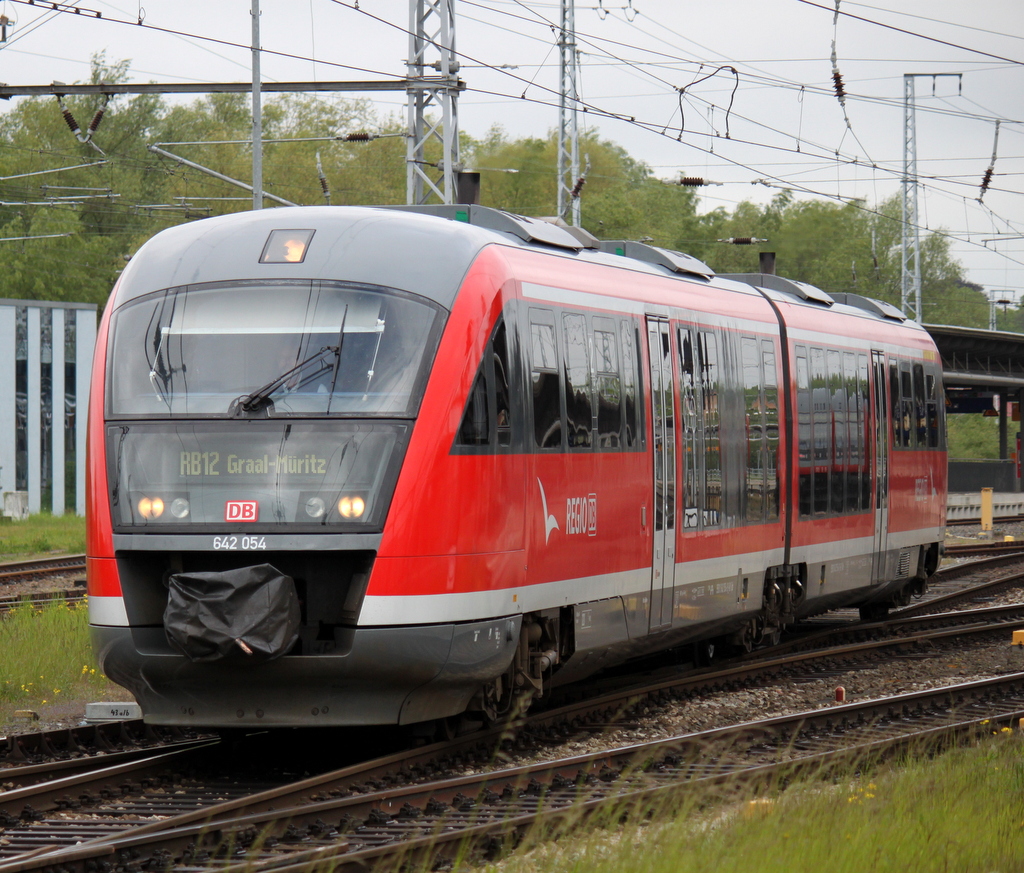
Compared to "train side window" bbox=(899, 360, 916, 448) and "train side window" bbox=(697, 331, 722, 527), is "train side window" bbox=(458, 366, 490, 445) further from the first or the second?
"train side window" bbox=(899, 360, 916, 448)

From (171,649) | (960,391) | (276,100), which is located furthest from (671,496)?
(276,100)

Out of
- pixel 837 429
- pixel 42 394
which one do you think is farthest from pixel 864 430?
pixel 42 394

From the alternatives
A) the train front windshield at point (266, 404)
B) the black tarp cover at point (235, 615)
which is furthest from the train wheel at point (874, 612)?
the black tarp cover at point (235, 615)

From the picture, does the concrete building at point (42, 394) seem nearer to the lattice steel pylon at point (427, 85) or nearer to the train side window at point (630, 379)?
the lattice steel pylon at point (427, 85)

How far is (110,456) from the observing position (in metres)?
8.91

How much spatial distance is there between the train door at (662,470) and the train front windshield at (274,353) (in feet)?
10.2

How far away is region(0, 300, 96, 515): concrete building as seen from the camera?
3522cm

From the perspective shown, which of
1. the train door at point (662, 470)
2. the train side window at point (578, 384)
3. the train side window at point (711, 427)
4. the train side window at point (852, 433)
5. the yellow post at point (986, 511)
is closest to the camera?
the train side window at point (578, 384)

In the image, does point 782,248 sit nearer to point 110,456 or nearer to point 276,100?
point 110,456

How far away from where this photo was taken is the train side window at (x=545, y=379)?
31.9 feet

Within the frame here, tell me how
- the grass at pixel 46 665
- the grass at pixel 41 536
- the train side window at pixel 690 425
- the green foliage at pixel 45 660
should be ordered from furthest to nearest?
the grass at pixel 41 536 < the train side window at pixel 690 425 < the green foliage at pixel 45 660 < the grass at pixel 46 665

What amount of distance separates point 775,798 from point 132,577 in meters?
3.75

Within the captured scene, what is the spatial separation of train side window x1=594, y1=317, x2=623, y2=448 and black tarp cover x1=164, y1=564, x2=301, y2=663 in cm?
301

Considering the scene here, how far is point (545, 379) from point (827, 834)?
13.2 ft
